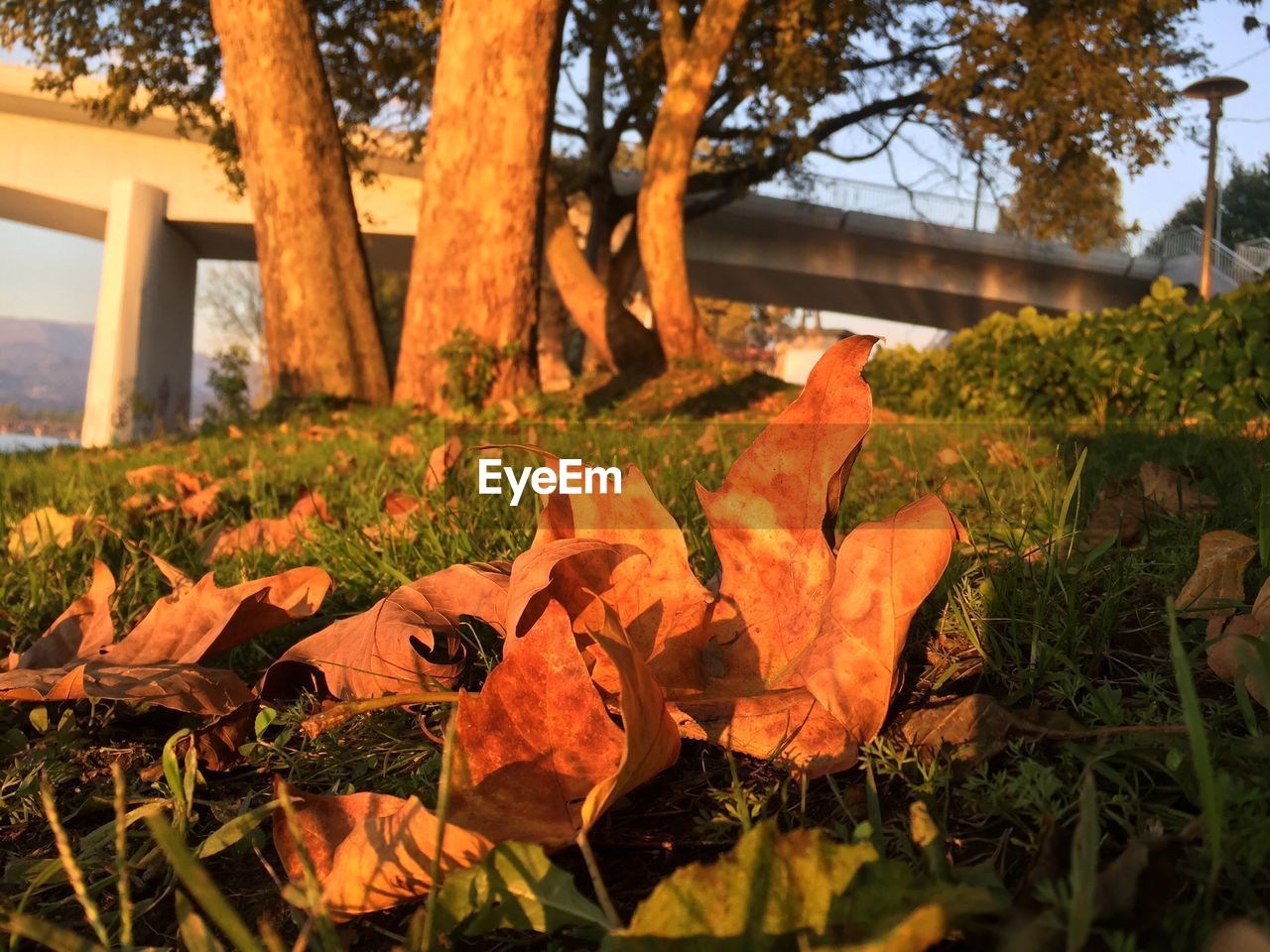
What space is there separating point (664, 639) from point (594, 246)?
20567mm

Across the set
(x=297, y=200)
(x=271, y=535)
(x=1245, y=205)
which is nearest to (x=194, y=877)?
(x=271, y=535)

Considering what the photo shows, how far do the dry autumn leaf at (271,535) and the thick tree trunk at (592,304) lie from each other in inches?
505

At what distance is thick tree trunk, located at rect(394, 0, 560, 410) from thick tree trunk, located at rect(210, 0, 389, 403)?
37.7 inches

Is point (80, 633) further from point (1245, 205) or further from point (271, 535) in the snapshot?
point (1245, 205)

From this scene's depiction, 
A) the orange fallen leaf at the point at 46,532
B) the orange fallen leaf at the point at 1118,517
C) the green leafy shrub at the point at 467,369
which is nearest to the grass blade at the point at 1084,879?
the orange fallen leaf at the point at 1118,517

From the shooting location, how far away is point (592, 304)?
15289 millimetres

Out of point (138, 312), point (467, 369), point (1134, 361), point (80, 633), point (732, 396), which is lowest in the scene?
point (80, 633)

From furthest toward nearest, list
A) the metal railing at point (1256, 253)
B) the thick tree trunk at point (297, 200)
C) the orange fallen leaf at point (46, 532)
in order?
the metal railing at point (1256, 253), the thick tree trunk at point (297, 200), the orange fallen leaf at point (46, 532)

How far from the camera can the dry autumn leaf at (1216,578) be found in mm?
1178

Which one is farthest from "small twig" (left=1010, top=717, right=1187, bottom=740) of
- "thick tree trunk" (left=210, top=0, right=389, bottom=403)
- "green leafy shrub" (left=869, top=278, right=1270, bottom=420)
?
"thick tree trunk" (left=210, top=0, right=389, bottom=403)

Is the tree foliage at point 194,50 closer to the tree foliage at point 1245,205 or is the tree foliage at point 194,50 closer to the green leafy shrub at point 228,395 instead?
the green leafy shrub at point 228,395

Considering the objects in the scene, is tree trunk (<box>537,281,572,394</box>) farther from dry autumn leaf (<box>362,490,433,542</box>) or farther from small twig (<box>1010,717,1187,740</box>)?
small twig (<box>1010,717,1187,740</box>)

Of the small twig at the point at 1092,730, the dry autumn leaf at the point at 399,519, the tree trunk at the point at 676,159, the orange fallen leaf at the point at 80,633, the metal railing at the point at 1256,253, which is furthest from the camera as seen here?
the metal railing at the point at 1256,253

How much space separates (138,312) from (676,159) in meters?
17.2
